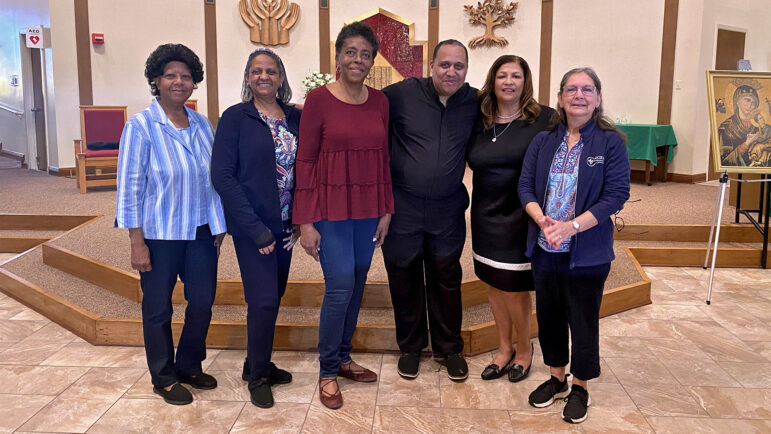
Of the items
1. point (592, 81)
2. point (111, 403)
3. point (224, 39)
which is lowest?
point (111, 403)

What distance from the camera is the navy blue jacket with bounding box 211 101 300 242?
7.82ft

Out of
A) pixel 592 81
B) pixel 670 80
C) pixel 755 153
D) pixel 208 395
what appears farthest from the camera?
pixel 670 80

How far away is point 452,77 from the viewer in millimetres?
2521

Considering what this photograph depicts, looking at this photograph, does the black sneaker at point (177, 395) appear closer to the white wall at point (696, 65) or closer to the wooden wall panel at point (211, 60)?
the wooden wall panel at point (211, 60)

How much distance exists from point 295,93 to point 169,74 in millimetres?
6678

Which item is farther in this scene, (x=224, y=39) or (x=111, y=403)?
(x=224, y=39)

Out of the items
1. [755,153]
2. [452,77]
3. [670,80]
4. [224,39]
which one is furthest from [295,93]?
[452,77]

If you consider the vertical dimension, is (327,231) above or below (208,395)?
above

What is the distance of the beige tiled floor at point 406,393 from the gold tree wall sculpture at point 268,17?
19.9ft

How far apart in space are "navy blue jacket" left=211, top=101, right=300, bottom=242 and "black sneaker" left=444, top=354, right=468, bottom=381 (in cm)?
108

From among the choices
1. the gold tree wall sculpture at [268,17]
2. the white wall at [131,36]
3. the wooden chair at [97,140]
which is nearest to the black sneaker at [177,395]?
the wooden chair at [97,140]

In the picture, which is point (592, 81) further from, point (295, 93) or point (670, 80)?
point (295, 93)

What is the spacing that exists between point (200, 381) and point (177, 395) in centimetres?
15

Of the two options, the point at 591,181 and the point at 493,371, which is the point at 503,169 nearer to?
the point at 591,181
